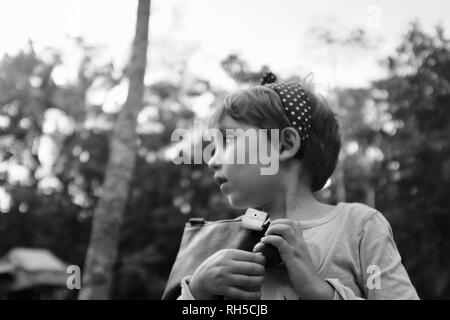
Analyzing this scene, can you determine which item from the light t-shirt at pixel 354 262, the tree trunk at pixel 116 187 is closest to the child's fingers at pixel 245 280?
the light t-shirt at pixel 354 262

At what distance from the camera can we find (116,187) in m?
4.67

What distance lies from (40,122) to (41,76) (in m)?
1.64

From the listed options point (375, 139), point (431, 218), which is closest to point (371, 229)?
point (431, 218)

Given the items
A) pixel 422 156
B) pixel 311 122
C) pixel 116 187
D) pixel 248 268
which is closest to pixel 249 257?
pixel 248 268

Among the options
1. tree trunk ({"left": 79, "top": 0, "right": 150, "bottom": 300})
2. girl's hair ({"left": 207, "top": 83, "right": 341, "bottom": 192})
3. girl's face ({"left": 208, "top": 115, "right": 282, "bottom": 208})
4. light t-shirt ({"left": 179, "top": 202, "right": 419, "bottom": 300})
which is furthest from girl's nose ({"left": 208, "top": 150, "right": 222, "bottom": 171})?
tree trunk ({"left": 79, "top": 0, "right": 150, "bottom": 300})

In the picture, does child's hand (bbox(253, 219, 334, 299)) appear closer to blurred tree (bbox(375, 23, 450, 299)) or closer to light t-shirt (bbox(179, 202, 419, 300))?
light t-shirt (bbox(179, 202, 419, 300))

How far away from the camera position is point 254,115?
151 cm

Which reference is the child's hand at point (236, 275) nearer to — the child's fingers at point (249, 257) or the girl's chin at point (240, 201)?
the child's fingers at point (249, 257)

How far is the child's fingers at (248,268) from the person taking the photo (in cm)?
116

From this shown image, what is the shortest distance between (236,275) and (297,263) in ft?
0.47

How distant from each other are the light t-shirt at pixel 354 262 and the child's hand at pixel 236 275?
106mm

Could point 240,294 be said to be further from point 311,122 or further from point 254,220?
point 311,122
